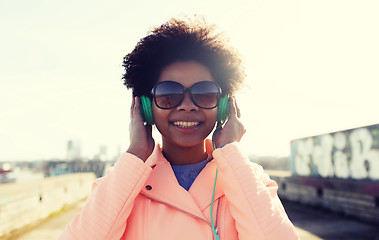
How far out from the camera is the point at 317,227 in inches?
332

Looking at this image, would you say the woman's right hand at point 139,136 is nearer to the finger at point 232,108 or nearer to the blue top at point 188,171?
the blue top at point 188,171

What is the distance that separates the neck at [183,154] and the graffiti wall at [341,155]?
941 cm

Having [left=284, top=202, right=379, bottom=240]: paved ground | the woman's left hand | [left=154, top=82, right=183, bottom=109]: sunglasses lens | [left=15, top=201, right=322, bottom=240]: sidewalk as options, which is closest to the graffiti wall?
[left=284, top=202, right=379, bottom=240]: paved ground

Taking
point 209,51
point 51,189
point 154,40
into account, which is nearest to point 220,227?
point 209,51

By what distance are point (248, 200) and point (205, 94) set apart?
2.12 ft

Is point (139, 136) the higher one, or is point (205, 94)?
point (205, 94)

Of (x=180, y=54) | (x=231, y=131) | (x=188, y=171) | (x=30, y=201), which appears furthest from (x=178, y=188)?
(x=30, y=201)

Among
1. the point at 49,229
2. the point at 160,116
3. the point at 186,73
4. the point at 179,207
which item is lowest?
the point at 49,229

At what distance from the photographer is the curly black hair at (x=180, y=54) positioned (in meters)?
2.01

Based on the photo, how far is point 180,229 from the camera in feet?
4.95

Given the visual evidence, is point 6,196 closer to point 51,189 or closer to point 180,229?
point 51,189

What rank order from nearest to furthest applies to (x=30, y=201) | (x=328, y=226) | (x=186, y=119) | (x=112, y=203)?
1. (x=112, y=203)
2. (x=186, y=119)
3. (x=328, y=226)
4. (x=30, y=201)

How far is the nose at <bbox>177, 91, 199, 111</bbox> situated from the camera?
1.79 meters

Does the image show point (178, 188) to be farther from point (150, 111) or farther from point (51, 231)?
point (51, 231)
